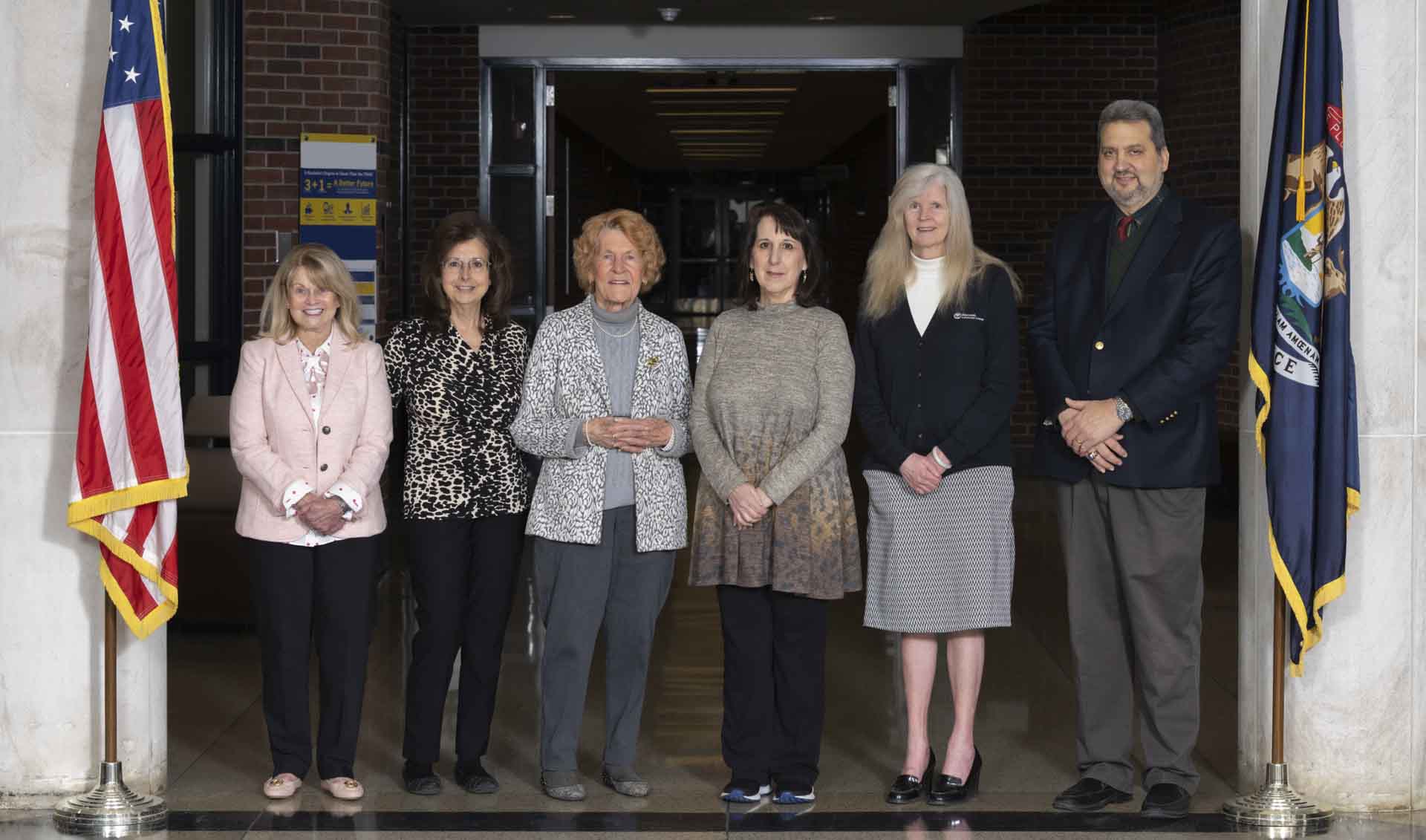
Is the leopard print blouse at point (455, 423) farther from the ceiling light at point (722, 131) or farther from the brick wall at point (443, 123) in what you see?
the ceiling light at point (722, 131)

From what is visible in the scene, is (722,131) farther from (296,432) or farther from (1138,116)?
(296,432)

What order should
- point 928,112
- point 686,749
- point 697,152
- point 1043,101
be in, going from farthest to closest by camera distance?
point 697,152
point 1043,101
point 928,112
point 686,749

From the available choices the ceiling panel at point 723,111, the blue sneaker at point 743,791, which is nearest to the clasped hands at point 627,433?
the blue sneaker at point 743,791

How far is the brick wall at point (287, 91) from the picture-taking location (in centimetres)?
764

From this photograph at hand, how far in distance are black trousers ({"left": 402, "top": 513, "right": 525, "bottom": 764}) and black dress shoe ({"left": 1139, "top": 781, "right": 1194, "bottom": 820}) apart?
5.80 ft

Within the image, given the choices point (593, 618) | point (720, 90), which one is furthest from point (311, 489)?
point (720, 90)

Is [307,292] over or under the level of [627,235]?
under

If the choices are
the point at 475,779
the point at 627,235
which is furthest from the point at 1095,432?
the point at 475,779

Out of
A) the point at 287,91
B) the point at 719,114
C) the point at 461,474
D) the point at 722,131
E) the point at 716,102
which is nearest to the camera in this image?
the point at 461,474

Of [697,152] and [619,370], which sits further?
[697,152]

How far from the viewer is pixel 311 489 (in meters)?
4.02

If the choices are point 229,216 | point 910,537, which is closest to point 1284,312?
point 910,537

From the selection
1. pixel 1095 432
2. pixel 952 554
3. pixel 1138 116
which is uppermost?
pixel 1138 116

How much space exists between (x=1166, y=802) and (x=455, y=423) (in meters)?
2.11
